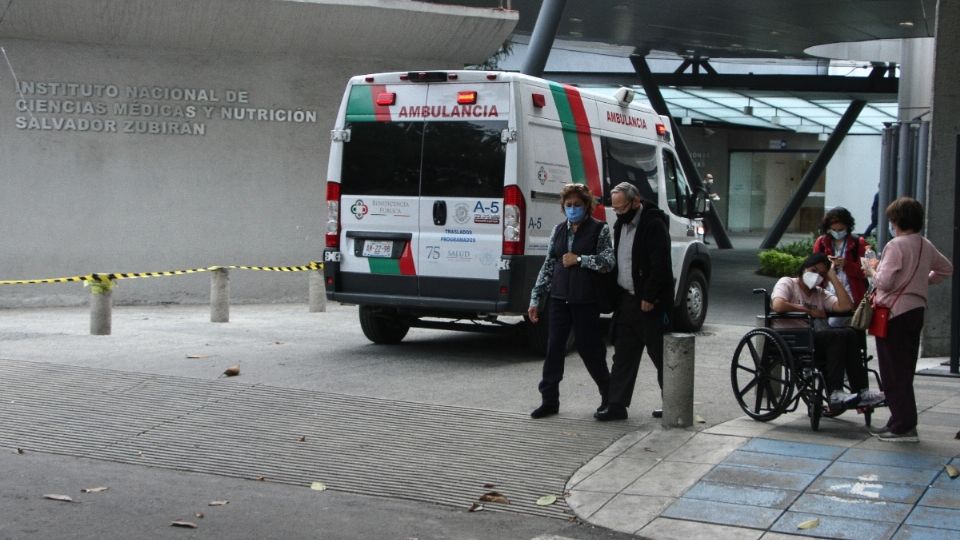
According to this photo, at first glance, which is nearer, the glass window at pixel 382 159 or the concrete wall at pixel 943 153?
the glass window at pixel 382 159

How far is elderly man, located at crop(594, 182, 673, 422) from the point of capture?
8.88 metres

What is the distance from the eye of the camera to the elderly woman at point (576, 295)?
9.02m

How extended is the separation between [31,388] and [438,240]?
3877 millimetres

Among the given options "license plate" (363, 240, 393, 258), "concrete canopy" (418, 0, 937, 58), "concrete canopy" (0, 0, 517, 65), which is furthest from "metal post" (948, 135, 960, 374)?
"concrete canopy" (418, 0, 937, 58)

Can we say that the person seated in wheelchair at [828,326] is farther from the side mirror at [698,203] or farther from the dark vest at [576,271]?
the side mirror at [698,203]

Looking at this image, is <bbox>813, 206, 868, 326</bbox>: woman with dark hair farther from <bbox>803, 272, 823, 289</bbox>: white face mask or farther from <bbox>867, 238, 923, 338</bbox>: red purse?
<bbox>867, 238, 923, 338</bbox>: red purse

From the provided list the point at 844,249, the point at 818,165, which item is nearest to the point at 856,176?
the point at 818,165

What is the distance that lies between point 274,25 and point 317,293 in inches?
148

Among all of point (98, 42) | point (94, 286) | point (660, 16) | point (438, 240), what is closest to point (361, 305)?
point (438, 240)

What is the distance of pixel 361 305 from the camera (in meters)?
12.3

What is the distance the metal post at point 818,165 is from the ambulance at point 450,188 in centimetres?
2319

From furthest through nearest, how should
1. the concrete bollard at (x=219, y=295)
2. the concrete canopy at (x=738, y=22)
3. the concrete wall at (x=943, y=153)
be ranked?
the concrete canopy at (x=738, y=22) < the concrete bollard at (x=219, y=295) < the concrete wall at (x=943, y=153)

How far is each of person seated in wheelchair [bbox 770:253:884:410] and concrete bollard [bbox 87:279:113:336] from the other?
7.55 metres

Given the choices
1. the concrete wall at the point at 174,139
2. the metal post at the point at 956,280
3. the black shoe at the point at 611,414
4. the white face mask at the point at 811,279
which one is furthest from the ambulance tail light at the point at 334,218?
the metal post at the point at 956,280
